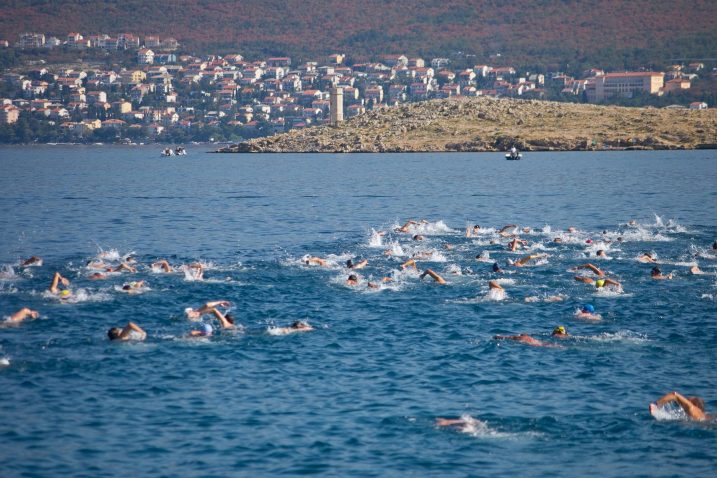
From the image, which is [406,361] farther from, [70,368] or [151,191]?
[151,191]

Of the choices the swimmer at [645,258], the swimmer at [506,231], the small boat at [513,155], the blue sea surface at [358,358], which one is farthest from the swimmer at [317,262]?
the small boat at [513,155]

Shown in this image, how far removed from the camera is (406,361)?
85.7 ft

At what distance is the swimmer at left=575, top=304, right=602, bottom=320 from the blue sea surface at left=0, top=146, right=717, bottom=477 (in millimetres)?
463

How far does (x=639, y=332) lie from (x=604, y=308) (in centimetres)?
348

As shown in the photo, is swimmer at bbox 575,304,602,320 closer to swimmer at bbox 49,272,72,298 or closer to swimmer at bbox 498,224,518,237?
swimmer at bbox 49,272,72,298

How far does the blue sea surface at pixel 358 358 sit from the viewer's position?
1947 centimetres

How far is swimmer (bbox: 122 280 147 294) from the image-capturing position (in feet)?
113

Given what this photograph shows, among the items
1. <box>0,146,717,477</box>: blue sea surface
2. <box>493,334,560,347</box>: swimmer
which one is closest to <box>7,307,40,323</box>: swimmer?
<box>0,146,717,477</box>: blue sea surface

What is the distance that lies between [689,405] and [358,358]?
9090mm

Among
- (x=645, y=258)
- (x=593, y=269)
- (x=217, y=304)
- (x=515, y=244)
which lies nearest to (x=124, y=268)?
(x=217, y=304)

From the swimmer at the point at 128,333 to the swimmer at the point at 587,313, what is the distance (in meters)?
13.8

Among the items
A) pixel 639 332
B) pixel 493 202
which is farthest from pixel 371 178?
pixel 639 332

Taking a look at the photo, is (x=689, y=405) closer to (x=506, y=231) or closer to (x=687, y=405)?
(x=687, y=405)

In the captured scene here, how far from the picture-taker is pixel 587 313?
30875mm
